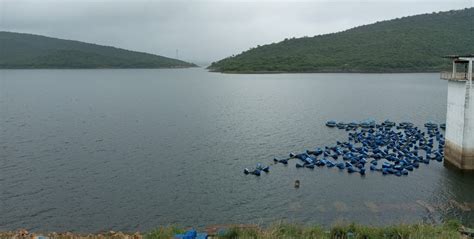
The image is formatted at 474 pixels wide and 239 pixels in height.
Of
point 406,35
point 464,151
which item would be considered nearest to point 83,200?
point 464,151

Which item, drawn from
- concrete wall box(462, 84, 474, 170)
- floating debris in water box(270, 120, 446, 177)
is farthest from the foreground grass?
floating debris in water box(270, 120, 446, 177)

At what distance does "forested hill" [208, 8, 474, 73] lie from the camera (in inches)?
5753

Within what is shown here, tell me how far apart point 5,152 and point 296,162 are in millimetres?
24530

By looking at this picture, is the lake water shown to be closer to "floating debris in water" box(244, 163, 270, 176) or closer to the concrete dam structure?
"floating debris in water" box(244, 163, 270, 176)

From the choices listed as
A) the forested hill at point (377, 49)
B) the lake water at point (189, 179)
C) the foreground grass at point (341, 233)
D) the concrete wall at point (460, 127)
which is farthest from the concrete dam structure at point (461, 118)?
the forested hill at point (377, 49)

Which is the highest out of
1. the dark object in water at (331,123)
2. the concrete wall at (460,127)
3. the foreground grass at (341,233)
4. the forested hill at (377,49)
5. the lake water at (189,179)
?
the forested hill at (377,49)

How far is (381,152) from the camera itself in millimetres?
34906

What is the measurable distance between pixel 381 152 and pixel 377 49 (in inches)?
5120

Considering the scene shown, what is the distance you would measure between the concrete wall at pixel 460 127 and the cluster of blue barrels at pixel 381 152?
3.43 meters

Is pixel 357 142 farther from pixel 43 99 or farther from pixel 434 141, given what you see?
pixel 43 99

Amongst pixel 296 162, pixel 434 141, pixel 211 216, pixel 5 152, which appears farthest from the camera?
pixel 434 141

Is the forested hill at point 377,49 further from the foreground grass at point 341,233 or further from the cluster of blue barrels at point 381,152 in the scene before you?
the foreground grass at point 341,233

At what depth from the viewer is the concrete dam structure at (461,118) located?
26.6 meters

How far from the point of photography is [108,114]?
194 feet
